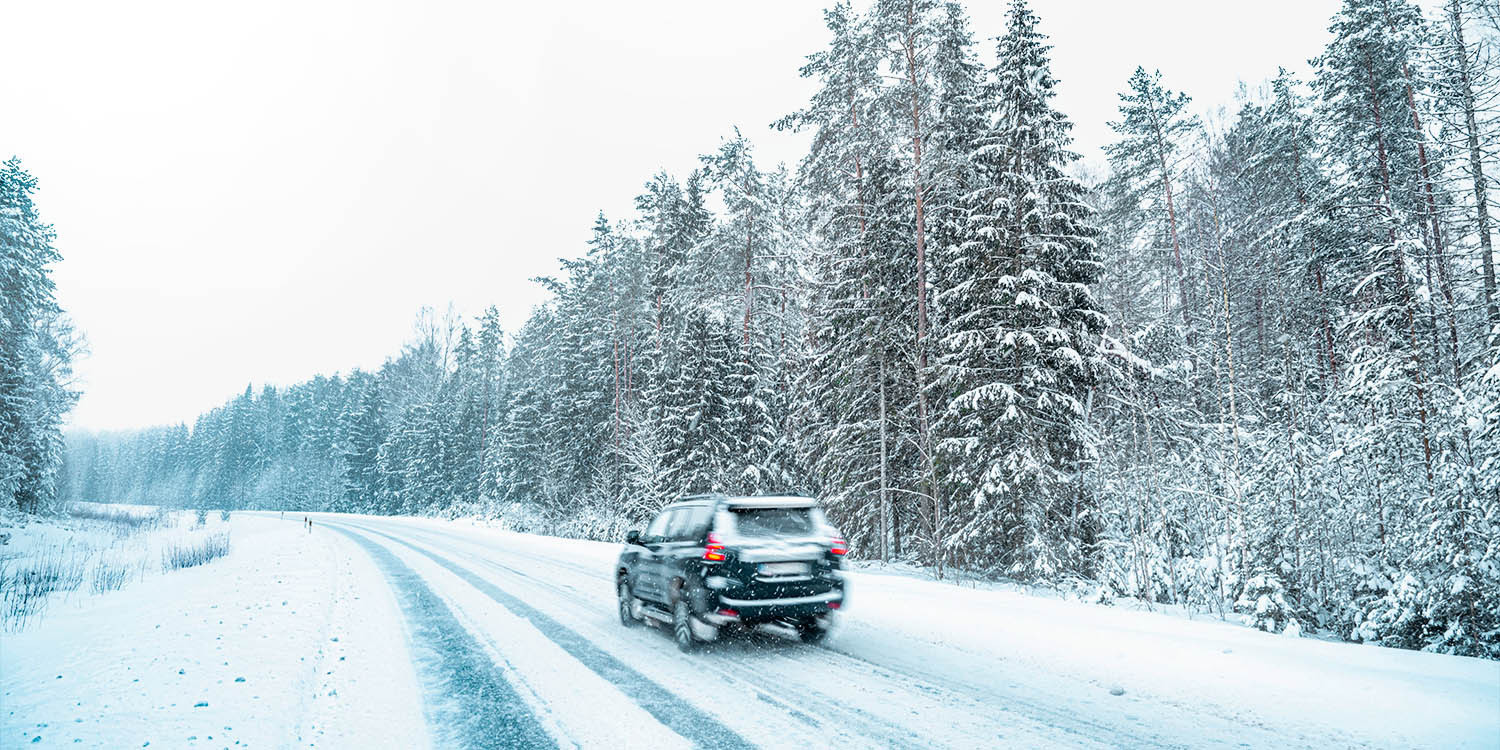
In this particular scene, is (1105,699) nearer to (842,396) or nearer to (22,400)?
(842,396)

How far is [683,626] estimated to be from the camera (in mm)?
8164

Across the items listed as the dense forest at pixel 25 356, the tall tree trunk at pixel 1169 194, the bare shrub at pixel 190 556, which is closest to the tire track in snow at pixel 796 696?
the bare shrub at pixel 190 556

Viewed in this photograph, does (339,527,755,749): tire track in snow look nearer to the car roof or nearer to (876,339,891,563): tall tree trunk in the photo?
the car roof

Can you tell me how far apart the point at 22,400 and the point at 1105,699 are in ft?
126

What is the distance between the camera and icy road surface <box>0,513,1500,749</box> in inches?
189

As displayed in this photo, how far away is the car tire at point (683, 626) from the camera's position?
7.99m

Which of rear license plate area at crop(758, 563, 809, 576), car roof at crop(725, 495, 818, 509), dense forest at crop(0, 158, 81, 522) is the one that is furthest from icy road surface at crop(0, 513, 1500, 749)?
dense forest at crop(0, 158, 81, 522)

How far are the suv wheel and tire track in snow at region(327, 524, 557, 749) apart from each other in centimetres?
217

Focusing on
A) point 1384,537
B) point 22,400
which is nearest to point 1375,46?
point 1384,537

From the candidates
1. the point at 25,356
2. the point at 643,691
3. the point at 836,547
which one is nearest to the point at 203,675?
the point at 643,691

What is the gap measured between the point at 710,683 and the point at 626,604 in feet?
12.7

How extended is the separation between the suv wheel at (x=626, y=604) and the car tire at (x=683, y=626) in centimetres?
150

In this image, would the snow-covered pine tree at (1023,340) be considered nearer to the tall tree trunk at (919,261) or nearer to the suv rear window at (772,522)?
the tall tree trunk at (919,261)

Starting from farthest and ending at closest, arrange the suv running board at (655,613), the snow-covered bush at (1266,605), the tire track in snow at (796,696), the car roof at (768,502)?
1. the snow-covered bush at (1266,605)
2. the suv running board at (655,613)
3. the car roof at (768,502)
4. the tire track in snow at (796,696)
